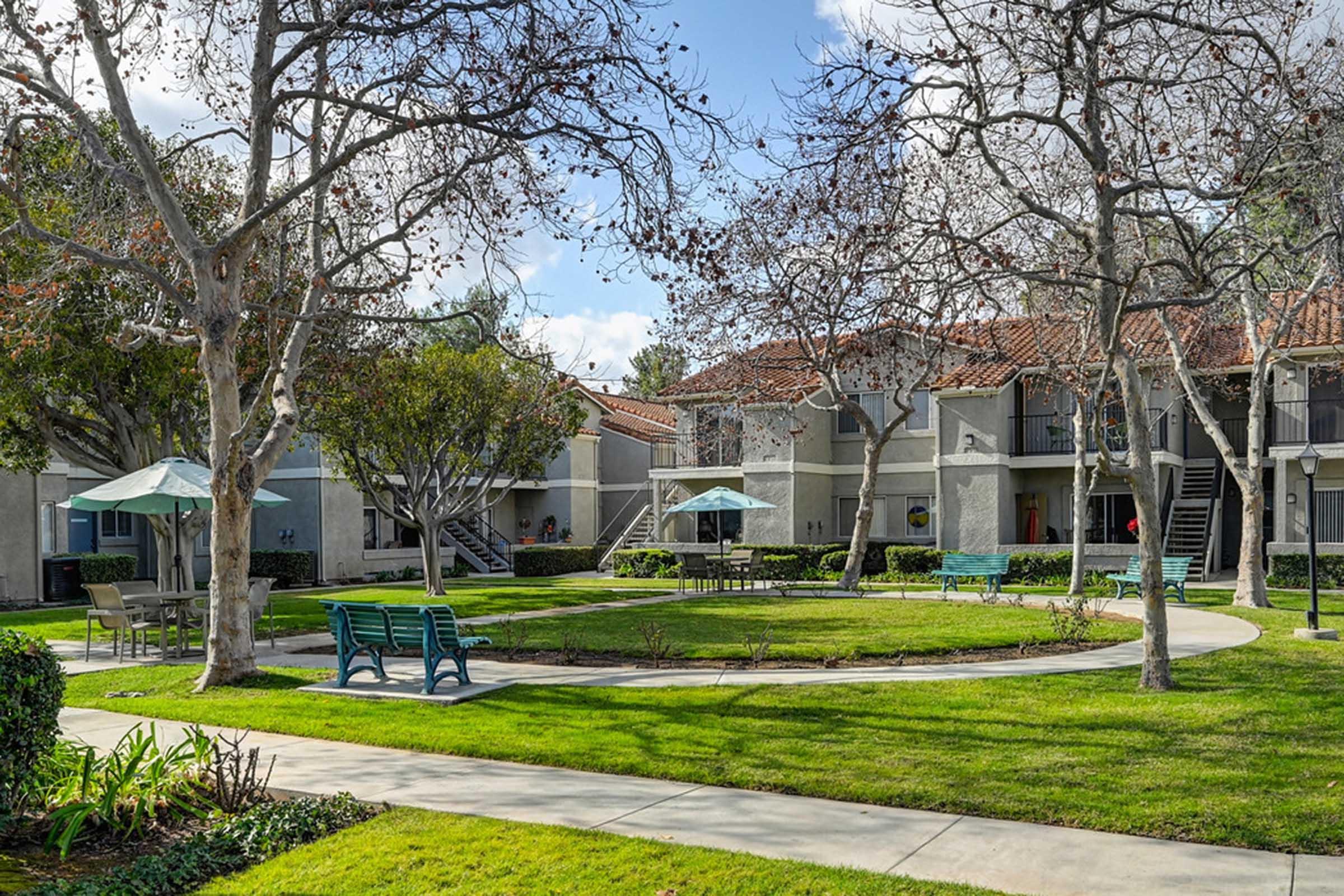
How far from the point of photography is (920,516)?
1400 inches

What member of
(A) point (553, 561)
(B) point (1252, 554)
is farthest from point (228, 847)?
(A) point (553, 561)

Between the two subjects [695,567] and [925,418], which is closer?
[695,567]

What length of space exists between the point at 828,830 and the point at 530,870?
1.93 m

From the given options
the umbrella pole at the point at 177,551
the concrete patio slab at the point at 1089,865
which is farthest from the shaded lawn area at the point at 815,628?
the concrete patio slab at the point at 1089,865

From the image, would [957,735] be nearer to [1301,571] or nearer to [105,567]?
[1301,571]

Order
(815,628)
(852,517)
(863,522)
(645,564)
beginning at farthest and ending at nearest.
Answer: (852,517) < (645,564) < (863,522) < (815,628)

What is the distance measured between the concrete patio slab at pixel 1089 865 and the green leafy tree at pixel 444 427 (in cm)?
1955

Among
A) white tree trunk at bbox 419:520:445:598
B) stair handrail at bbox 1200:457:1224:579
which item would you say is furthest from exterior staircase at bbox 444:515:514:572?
stair handrail at bbox 1200:457:1224:579

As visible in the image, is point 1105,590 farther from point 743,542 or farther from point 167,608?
point 167,608

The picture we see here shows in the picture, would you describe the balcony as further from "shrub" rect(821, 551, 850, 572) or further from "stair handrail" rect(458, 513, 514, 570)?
"stair handrail" rect(458, 513, 514, 570)

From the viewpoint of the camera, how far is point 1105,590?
26.5 meters

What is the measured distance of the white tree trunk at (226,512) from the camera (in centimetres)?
1317

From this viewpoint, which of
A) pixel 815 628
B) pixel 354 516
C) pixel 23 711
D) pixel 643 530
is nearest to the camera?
pixel 23 711

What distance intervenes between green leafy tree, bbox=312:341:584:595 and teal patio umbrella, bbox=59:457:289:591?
24.1 ft
